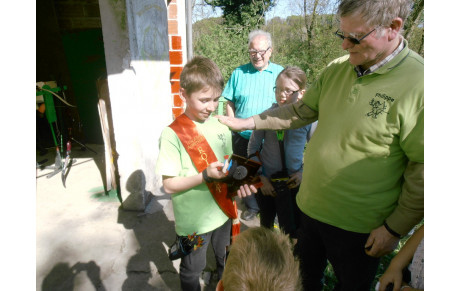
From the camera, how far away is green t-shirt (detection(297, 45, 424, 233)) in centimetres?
126

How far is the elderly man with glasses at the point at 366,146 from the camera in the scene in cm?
127

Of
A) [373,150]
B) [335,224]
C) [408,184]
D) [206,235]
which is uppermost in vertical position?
[373,150]

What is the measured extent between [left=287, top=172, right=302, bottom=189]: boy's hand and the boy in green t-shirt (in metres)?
0.66

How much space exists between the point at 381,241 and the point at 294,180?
3.06ft

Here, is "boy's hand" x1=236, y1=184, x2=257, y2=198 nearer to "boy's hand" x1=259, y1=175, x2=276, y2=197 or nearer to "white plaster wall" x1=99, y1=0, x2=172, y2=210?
"boy's hand" x1=259, y1=175, x2=276, y2=197

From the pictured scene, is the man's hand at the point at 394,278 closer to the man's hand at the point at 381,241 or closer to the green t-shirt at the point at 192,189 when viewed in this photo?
the man's hand at the point at 381,241

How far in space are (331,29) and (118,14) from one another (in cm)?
933

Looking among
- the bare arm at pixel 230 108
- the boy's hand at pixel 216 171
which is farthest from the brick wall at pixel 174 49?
the boy's hand at pixel 216 171

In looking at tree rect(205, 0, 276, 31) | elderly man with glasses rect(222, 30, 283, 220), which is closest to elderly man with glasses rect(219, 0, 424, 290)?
elderly man with glasses rect(222, 30, 283, 220)

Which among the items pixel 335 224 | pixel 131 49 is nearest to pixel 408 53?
pixel 335 224

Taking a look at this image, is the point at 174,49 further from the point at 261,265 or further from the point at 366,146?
the point at 261,265

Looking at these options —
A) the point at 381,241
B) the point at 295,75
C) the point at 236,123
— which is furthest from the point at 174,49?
the point at 381,241

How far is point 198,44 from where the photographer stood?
9758 mm

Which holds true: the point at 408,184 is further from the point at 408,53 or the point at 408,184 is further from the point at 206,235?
the point at 206,235
